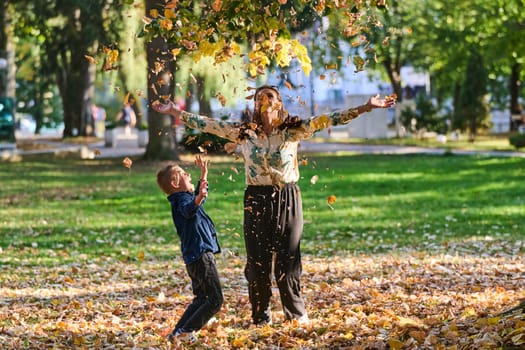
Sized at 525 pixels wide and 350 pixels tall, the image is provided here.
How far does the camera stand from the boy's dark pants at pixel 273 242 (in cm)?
702

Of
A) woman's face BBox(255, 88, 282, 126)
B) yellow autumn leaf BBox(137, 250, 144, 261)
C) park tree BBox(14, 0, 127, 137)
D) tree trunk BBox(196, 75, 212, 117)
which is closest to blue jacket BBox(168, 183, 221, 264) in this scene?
woman's face BBox(255, 88, 282, 126)

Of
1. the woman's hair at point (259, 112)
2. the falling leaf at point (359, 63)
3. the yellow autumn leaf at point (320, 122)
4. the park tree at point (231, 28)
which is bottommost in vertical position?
the yellow autumn leaf at point (320, 122)

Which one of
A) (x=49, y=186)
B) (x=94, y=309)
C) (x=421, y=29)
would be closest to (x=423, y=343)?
(x=94, y=309)

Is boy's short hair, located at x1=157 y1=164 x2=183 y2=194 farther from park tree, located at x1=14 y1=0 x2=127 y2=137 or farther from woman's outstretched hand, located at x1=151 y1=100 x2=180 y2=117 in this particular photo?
park tree, located at x1=14 y1=0 x2=127 y2=137

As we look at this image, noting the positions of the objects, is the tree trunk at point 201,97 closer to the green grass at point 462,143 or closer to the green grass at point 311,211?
the green grass at point 311,211

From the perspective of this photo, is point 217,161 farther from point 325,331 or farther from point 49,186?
point 325,331

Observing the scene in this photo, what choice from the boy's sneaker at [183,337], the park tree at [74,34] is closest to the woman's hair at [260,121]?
the boy's sneaker at [183,337]

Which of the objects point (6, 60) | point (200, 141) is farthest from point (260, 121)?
point (6, 60)

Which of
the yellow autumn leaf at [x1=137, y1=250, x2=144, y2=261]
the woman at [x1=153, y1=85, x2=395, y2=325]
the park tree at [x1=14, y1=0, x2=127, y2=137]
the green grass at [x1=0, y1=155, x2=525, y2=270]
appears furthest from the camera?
the park tree at [x1=14, y1=0, x2=127, y2=137]

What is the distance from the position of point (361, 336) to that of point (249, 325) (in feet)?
3.26

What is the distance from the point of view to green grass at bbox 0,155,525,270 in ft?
41.5

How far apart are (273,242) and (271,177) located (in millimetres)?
472

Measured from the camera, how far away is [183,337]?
692 cm

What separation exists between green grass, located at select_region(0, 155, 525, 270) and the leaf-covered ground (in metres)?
0.72
